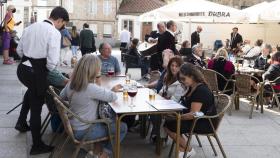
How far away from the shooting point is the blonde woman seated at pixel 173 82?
19.9ft

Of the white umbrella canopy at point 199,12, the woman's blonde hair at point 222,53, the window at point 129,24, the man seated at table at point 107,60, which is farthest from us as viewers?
the window at point 129,24

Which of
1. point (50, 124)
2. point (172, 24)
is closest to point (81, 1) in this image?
point (172, 24)

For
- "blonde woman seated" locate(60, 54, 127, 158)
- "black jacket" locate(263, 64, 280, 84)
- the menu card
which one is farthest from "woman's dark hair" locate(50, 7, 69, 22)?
"black jacket" locate(263, 64, 280, 84)

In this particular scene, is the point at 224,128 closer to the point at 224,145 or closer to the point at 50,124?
the point at 224,145

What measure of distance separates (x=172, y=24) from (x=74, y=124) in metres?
5.96

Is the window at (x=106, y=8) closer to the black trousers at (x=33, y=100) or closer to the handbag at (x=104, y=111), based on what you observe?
the black trousers at (x=33, y=100)

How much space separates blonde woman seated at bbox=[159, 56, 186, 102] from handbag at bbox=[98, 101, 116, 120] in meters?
1.04

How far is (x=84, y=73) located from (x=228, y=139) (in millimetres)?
2788

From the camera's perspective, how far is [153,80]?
752 centimetres

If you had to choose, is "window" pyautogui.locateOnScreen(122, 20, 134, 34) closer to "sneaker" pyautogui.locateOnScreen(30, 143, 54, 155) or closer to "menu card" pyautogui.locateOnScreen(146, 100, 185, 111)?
"sneaker" pyautogui.locateOnScreen(30, 143, 54, 155)

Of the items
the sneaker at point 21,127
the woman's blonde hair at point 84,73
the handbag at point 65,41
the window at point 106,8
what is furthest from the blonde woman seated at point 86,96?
the window at point 106,8

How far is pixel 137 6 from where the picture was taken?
164ft

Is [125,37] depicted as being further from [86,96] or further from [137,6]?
[137,6]

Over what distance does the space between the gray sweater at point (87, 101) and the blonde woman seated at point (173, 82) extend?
1.38 metres
